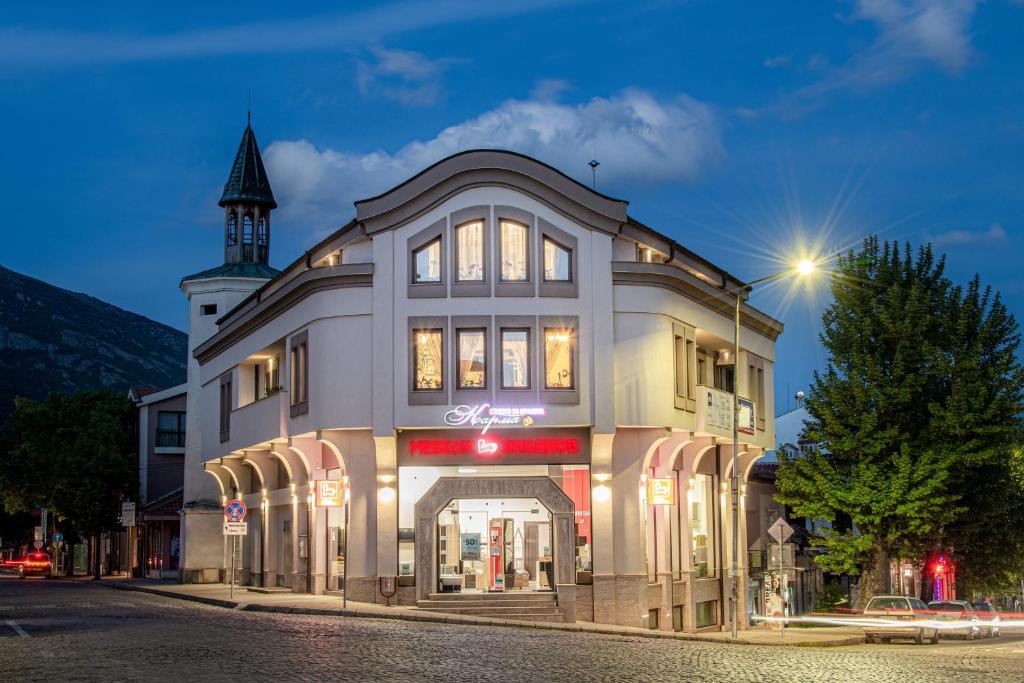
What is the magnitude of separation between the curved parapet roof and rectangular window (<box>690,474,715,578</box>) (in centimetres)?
1130

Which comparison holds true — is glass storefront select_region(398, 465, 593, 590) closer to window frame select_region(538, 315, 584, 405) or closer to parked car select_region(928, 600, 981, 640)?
window frame select_region(538, 315, 584, 405)

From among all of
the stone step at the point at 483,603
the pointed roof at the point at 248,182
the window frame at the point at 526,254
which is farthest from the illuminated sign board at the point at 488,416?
the pointed roof at the point at 248,182

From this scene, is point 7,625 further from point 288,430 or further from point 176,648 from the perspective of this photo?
point 288,430

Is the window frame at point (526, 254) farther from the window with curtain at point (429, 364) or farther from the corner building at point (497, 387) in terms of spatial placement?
the window with curtain at point (429, 364)

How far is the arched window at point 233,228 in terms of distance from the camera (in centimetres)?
6156

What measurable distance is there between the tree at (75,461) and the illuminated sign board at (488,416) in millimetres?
39969

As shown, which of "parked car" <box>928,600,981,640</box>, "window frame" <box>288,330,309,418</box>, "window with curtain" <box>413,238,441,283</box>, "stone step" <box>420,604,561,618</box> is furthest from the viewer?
"parked car" <box>928,600,981,640</box>

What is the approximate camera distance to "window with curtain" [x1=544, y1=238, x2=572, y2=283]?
3781cm

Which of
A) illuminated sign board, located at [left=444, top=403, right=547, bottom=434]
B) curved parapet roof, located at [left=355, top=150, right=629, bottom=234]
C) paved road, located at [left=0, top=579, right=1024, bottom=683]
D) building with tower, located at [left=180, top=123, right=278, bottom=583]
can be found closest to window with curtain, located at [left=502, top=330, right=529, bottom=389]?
illuminated sign board, located at [left=444, top=403, right=547, bottom=434]

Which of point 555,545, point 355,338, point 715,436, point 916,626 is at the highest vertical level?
point 355,338

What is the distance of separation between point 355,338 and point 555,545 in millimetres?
8347

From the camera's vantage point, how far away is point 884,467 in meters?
47.5

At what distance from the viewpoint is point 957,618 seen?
4347 centimetres

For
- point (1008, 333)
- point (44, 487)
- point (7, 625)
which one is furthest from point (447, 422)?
point (44, 487)
